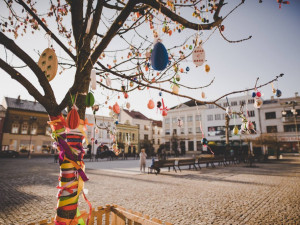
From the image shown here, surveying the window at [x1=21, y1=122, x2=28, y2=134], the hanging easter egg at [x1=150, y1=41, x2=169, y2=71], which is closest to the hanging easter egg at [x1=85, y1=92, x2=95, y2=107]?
the hanging easter egg at [x1=150, y1=41, x2=169, y2=71]

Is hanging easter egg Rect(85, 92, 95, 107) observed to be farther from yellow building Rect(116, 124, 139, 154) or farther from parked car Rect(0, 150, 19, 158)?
yellow building Rect(116, 124, 139, 154)

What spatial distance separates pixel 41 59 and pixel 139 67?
178 centimetres

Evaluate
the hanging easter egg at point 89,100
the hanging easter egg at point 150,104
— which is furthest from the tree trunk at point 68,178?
the hanging easter egg at point 150,104

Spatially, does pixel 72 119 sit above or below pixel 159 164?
above

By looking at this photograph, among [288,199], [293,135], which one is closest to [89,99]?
[288,199]

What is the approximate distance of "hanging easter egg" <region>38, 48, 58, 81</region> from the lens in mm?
2484

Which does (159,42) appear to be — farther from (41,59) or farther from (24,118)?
(24,118)

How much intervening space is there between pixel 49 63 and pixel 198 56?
2.16 meters

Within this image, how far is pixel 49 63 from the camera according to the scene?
250 centimetres

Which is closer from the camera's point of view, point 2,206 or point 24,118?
point 2,206

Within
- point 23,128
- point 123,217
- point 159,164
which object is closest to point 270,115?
point 159,164

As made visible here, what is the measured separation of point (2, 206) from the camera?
5.29 metres

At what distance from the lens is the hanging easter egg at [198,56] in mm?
2754

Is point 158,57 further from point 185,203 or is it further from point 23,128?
point 23,128
